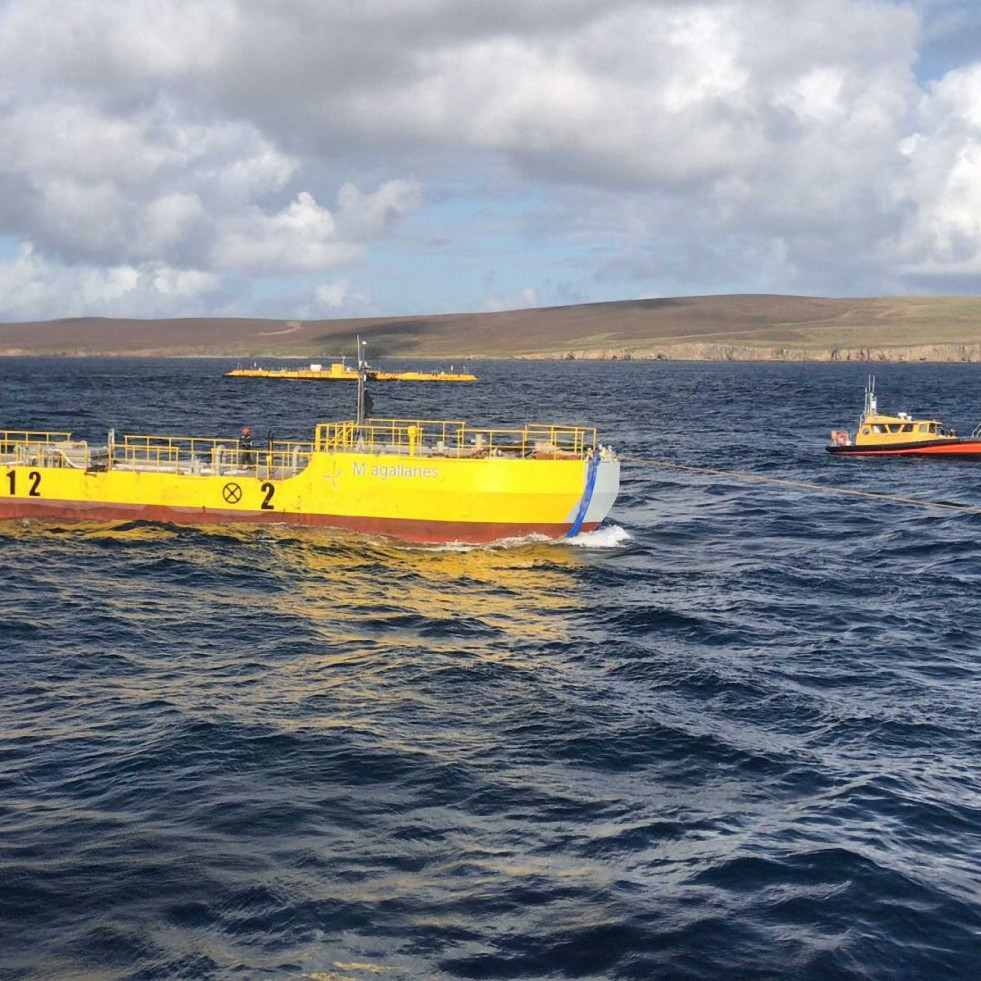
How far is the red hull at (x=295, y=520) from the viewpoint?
110ft

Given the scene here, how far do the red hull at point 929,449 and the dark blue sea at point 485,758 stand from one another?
27.9 metres

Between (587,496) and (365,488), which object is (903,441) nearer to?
(587,496)

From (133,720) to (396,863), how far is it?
7.25 m

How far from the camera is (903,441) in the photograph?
2447 inches

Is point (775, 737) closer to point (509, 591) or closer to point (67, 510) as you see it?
point (509, 591)

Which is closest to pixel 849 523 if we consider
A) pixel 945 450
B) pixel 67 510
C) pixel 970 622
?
pixel 970 622

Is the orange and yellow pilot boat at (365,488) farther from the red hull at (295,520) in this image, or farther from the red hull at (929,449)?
the red hull at (929,449)

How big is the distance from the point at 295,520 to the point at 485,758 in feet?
62.3

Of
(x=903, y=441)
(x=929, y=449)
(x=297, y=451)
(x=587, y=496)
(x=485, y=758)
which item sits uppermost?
(x=297, y=451)

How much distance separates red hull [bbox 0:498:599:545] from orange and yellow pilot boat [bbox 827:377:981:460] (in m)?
34.0

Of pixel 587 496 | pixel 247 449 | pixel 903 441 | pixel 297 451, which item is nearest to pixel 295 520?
pixel 297 451

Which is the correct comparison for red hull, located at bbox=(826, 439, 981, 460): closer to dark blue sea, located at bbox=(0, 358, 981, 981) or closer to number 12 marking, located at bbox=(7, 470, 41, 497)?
dark blue sea, located at bbox=(0, 358, 981, 981)

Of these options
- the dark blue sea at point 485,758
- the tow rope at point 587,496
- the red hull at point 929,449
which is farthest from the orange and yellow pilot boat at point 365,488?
the red hull at point 929,449

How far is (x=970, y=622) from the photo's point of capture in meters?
25.8
